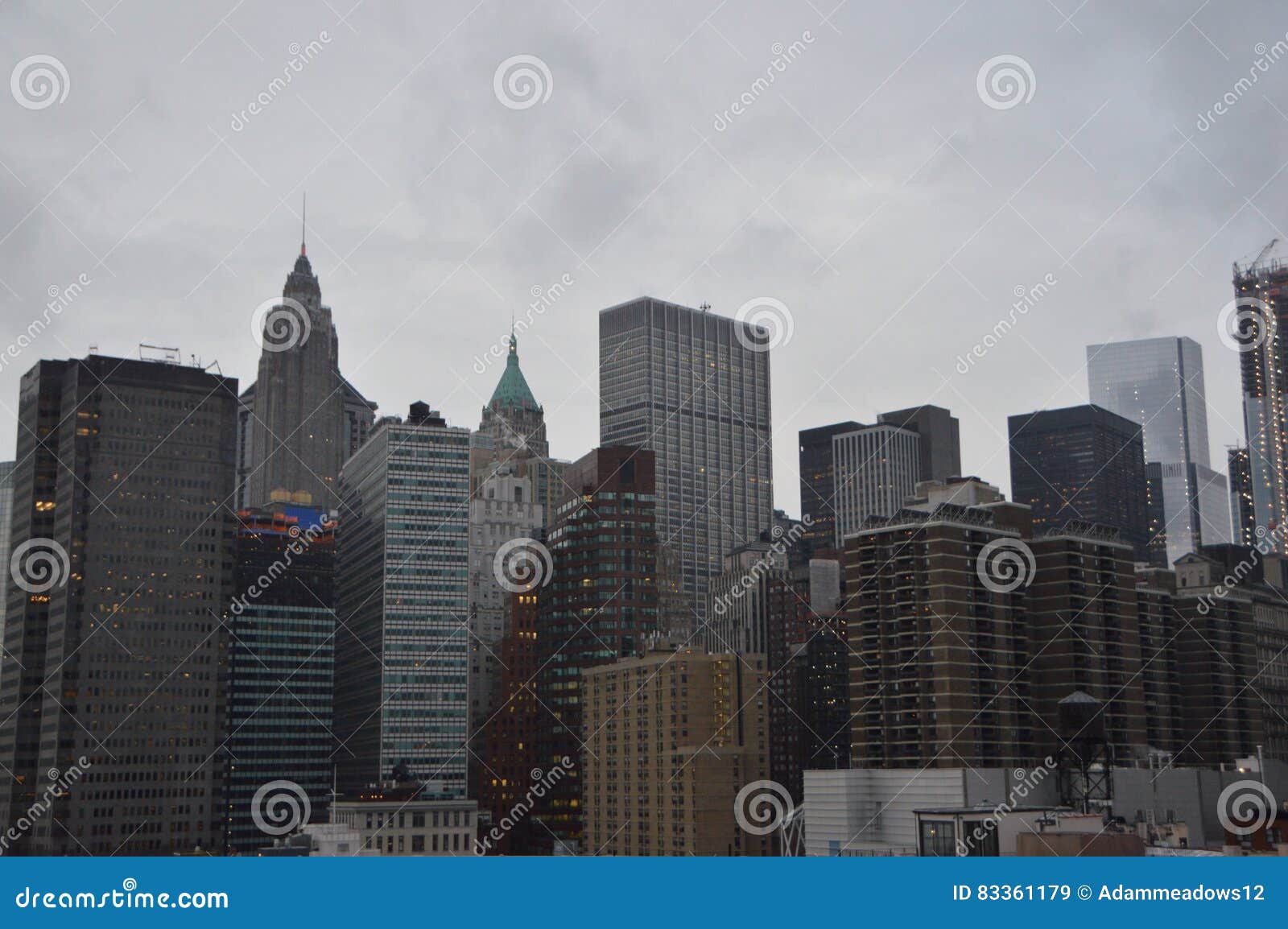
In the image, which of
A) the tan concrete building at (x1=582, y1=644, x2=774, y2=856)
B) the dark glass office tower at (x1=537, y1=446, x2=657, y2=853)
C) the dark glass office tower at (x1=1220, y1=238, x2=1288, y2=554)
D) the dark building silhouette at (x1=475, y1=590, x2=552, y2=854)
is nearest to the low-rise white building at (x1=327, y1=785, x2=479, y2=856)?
the tan concrete building at (x1=582, y1=644, x2=774, y2=856)

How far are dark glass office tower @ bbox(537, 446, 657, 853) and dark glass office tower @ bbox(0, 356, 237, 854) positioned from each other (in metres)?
30.8

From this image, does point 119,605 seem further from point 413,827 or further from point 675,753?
point 413,827

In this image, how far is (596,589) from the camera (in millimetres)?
134500

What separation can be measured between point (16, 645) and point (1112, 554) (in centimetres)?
8781

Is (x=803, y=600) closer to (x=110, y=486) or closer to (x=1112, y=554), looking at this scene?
(x=1112, y=554)

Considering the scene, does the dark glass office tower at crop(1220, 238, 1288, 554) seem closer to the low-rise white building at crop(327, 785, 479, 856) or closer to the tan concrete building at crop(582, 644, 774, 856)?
the tan concrete building at crop(582, 644, 774, 856)

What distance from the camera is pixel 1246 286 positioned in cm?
19975

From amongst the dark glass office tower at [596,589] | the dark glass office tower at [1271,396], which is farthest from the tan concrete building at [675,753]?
the dark glass office tower at [1271,396]

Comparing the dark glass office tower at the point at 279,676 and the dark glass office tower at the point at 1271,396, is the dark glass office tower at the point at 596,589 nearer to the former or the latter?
the dark glass office tower at the point at 279,676

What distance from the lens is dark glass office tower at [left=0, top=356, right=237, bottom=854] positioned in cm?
11075

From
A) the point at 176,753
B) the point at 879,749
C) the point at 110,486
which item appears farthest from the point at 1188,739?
the point at 110,486

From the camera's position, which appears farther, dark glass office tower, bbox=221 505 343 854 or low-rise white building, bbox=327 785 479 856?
dark glass office tower, bbox=221 505 343 854

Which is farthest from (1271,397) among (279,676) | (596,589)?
(279,676)

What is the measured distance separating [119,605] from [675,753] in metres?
48.1
